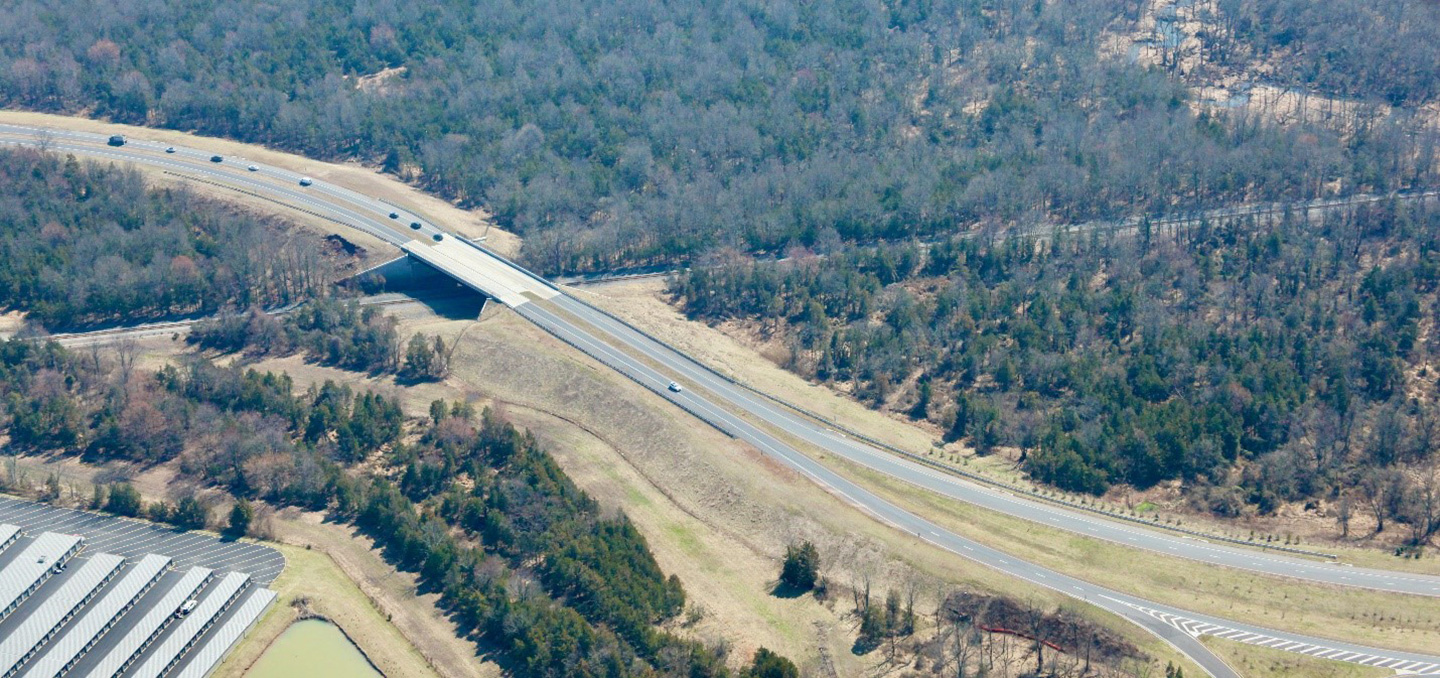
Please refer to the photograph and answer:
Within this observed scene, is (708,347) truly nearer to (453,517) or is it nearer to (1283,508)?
(453,517)

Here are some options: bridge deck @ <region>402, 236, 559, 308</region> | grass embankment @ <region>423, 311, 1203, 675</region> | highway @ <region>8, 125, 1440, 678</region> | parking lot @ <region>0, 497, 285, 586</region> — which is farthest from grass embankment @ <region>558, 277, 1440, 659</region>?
bridge deck @ <region>402, 236, 559, 308</region>

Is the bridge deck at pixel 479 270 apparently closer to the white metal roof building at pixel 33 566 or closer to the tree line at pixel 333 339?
the tree line at pixel 333 339

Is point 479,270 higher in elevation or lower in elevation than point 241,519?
higher

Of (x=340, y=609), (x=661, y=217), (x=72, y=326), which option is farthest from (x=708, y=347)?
(x=72, y=326)

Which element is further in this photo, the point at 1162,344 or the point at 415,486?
the point at 1162,344

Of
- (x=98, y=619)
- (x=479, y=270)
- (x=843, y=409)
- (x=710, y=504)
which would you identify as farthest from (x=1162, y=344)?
(x=98, y=619)

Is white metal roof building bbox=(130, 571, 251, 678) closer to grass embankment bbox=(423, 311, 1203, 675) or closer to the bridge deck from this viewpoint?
grass embankment bbox=(423, 311, 1203, 675)

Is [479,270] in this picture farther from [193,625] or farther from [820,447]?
[193,625]

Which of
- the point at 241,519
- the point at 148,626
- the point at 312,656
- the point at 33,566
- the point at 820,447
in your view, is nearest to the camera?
the point at 148,626
